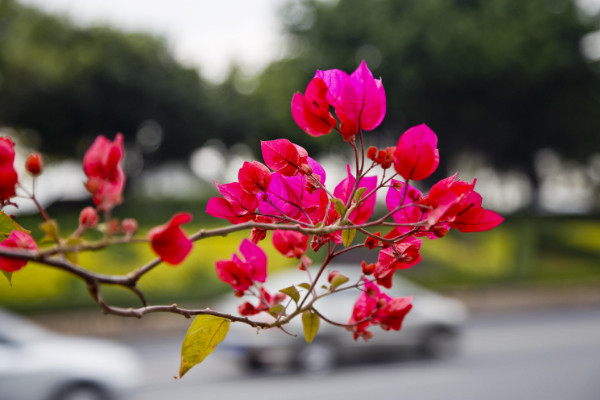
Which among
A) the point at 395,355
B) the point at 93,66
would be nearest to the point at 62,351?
the point at 395,355

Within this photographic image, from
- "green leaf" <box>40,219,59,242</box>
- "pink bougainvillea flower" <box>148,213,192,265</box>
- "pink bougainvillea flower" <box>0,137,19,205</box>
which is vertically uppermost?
"pink bougainvillea flower" <box>0,137,19,205</box>

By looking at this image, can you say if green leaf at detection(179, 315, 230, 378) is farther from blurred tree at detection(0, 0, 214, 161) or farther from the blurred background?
blurred tree at detection(0, 0, 214, 161)

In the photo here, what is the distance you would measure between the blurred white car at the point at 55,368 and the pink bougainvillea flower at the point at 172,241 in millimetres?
5141

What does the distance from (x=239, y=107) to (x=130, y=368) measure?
19235 millimetres

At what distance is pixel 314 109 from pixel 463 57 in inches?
634

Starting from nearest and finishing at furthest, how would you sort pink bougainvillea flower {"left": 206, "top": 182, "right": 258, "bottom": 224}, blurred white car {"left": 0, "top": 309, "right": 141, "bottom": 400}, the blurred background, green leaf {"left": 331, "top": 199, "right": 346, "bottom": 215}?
green leaf {"left": 331, "top": 199, "right": 346, "bottom": 215} < pink bougainvillea flower {"left": 206, "top": 182, "right": 258, "bottom": 224} < blurred white car {"left": 0, "top": 309, "right": 141, "bottom": 400} < the blurred background

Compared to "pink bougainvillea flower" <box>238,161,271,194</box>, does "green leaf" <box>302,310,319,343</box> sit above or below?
below

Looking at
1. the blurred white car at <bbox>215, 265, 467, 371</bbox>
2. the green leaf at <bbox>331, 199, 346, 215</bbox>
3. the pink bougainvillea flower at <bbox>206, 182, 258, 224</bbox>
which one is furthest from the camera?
the blurred white car at <bbox>215, 265, 467, 371</bbox>

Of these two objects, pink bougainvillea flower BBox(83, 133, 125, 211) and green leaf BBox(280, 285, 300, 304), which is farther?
green leaf BBox(280, 285, 300, 304)

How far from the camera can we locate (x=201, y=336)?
25.6 inches

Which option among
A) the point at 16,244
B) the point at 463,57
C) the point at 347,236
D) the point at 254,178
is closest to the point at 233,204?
the point at 254,178

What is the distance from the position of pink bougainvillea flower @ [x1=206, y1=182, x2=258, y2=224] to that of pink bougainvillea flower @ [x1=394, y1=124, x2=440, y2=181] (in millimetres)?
196

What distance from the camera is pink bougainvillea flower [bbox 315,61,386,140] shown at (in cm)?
66

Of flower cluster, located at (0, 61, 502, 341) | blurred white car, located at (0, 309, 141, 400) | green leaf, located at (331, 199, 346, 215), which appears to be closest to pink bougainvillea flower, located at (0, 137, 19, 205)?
flower cluster, located at (0, 61, 502, 341)
